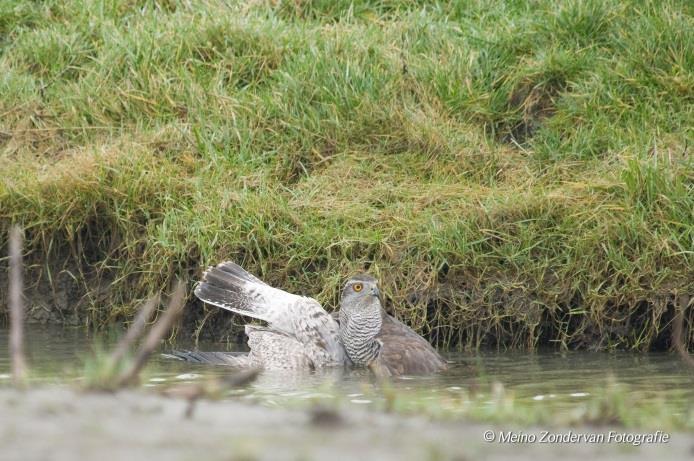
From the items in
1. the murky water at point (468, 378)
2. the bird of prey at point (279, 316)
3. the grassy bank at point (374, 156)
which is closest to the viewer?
the murky water at point (468, 378)

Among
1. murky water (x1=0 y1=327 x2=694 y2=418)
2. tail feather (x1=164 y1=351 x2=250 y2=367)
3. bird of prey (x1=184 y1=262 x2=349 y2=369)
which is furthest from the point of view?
bird of prey (x1=184 y1=262 x2=349 y2=369)

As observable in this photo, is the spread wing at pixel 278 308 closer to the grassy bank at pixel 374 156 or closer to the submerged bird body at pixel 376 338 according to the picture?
the submerged bird body at pixel 376 338

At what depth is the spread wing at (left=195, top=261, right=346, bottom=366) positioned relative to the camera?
750 centimetres

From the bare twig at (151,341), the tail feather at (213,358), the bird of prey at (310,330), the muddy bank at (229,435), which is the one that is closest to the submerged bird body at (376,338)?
the bird of prey at (310,330)

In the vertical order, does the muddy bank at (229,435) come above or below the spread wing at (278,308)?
below

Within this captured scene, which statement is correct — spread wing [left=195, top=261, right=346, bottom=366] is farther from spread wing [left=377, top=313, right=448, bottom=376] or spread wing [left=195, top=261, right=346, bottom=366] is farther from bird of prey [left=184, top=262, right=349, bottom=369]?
spread wing [left=377, top=313, right=448, bottom=376]

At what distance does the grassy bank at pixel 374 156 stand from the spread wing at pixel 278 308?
0.48 m

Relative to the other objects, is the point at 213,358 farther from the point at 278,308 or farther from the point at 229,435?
the point at 229,435

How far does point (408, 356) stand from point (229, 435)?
372cm

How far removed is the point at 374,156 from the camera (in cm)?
906

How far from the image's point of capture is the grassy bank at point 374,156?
7.81 m

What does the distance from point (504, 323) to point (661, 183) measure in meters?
1.39

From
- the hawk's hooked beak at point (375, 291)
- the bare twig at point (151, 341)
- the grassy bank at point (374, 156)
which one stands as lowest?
the bare twig at point (151, 341)

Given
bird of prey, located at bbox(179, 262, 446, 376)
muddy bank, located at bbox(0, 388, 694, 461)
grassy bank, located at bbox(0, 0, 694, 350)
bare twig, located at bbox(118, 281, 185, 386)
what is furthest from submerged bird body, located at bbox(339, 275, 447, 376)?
bare twig, located at bbox(118, 281, 185, 386)
